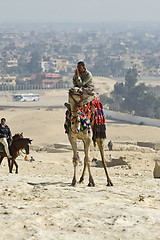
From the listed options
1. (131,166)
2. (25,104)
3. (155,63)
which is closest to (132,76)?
(25,104)

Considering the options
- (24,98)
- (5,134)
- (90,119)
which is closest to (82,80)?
(90,119)

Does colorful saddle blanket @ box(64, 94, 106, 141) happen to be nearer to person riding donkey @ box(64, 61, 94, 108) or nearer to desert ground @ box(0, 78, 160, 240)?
person riding donkey @ box(64, 61, 94, 108)

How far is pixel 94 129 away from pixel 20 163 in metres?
8.38

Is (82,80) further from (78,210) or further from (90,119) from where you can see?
Result: (78,210)

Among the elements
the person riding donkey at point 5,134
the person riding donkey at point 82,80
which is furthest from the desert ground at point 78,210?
the person riding donkey at point 5,134

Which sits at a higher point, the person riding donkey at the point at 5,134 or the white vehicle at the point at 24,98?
the person riding donkey at the point at 5,134

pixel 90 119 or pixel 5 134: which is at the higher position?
pixel 90 119

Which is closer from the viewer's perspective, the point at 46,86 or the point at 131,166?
the point at 131,166

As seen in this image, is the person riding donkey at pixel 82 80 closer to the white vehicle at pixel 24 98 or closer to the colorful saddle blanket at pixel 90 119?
the colorful saddle blanket at pixel 90 119

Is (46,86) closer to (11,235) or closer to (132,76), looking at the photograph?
(132,76)

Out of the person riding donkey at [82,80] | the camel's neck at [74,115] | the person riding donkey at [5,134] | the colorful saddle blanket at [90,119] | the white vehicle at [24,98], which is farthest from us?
the white vehicle at [24,98]

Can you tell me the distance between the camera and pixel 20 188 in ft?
30.9

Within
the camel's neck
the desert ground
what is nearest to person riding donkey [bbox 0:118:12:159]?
the desert ground

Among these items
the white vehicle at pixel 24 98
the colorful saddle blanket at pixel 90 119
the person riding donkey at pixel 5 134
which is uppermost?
the colorful saddle blanket at pixel 90 119
